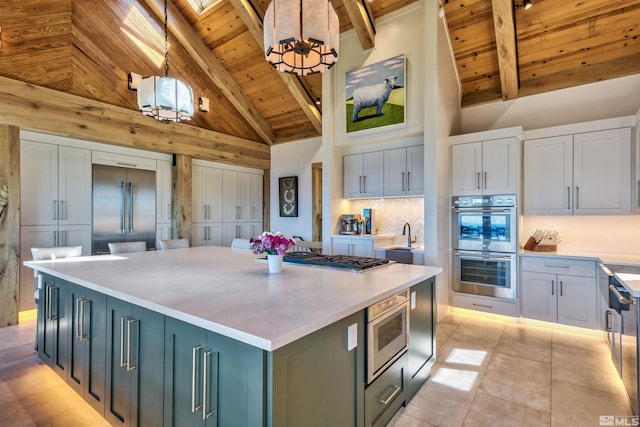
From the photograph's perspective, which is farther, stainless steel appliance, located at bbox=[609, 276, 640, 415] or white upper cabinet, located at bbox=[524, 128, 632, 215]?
white upper cabinet, located at bbox=[524, 128, 632, 215]

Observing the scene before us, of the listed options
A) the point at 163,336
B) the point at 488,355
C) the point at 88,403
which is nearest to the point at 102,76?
the point at 88,403

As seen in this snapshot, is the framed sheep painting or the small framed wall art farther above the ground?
the framed sheep painting

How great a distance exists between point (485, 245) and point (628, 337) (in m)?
1.89

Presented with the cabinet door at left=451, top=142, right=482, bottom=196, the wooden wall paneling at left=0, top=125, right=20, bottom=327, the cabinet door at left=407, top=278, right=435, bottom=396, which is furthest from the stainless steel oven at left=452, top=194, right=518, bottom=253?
the wooden wall paneling at left=0, top=125, right=20, bottom=327

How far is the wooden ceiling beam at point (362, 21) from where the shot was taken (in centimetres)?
400

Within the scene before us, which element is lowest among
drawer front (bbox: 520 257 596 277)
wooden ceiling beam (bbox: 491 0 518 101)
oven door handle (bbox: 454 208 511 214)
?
drawer front (bbox: 520 257 596 277)

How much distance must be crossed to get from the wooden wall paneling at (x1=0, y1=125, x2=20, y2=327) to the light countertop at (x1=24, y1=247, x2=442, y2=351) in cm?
179

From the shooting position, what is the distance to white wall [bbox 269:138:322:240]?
651 cm

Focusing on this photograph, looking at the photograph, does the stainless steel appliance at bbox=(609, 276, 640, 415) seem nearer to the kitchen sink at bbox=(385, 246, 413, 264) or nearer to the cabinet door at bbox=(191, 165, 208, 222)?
the kitchen sink at bbox=(385, 246, 413, 264)

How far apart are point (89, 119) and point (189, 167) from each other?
1.59 meters

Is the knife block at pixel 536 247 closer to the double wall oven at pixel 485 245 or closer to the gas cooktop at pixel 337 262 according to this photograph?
the double wall oven at pixel 485 245

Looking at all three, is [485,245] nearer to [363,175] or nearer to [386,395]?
[363,175]

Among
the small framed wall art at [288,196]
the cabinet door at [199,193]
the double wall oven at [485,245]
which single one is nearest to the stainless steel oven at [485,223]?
the double wall oven at [485,245]

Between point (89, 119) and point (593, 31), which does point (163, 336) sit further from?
point (593, 31)
